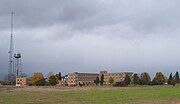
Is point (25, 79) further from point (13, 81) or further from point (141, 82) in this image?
point (141, 82)

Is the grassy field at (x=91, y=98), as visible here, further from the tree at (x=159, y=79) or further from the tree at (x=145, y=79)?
the tree at (x=159, y=79)

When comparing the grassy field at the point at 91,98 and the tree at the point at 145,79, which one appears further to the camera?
the tree at the point at 145,79

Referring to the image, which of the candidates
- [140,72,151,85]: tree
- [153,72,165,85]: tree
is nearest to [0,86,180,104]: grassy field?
[140,72,151,85]: tree

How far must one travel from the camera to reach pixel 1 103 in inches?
1237

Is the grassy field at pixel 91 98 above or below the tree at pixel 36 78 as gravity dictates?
below

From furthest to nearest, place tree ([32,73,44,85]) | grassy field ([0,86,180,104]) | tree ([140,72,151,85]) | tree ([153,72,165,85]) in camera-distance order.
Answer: tree ([32,73,44,85]) → tree ([153,72,165,85]) → tree ([140,72,151,85]) → grassy field ([0,86,180,104])

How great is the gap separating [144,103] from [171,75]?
373 feet

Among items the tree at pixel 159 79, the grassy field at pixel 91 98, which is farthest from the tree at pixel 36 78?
the grassy field at pixel 91 98

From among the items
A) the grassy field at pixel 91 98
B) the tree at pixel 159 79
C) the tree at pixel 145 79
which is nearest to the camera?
the grassy field at pixel 91 98

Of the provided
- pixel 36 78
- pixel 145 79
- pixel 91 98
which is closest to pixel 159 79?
pixel 145 79

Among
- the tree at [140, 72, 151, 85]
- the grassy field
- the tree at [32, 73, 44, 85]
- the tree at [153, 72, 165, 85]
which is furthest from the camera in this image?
the tree at [32, 73, 44, 85]

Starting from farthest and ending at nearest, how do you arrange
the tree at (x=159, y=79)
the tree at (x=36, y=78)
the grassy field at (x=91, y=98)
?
the tree at (x=36, y=78)
the tree at (x=159, y=79)
the grassy field at (x=91, y=98)

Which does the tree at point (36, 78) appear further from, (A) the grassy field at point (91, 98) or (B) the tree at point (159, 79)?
(A) the grassy field at point (91, 98)

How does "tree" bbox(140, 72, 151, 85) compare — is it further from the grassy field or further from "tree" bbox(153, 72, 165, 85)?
the grassy field
